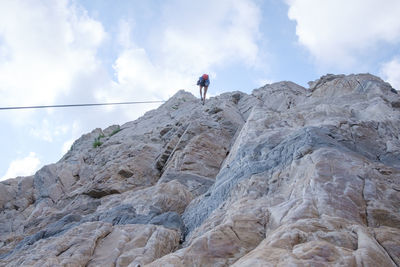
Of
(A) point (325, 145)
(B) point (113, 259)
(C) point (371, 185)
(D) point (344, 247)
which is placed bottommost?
(B) point (113, 259)

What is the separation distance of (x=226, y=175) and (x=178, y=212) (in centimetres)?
203

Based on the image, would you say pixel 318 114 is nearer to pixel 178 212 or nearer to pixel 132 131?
pixel 178 212

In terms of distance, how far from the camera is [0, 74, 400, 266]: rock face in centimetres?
507

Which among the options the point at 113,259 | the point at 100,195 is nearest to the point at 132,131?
the point at 100,195

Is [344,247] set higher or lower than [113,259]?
higher

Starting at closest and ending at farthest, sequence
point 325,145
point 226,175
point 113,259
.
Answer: point 113,259 < point 325,145 < point 226,175

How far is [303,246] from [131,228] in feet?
18.5

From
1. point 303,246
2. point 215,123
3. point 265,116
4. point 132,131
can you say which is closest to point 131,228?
point 303,246

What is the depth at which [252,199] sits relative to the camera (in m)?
7.54

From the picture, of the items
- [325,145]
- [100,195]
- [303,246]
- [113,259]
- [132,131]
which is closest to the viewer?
[303,246]

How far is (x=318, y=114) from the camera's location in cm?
1183

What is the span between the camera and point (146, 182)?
1495cm

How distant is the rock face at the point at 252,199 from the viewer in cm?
507

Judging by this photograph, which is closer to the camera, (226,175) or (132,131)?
(226,175)
